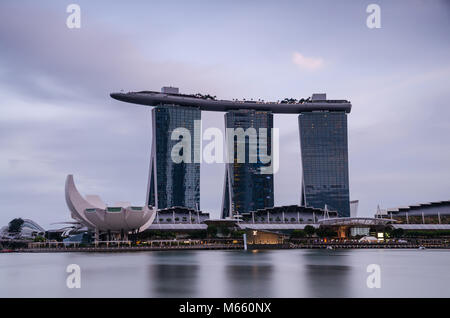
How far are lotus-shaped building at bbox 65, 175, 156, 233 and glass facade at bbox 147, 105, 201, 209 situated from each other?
2327 inches

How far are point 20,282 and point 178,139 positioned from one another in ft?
443

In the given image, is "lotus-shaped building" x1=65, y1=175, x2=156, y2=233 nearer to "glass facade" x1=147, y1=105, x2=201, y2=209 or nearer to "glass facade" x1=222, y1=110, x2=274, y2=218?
"glass facade" x1=147, y1=105, x2=201, y2=209

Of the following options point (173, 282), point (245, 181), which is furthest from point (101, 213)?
point (245, 181)

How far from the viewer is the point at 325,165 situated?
586 feet

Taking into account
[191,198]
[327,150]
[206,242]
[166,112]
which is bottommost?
[206,242]

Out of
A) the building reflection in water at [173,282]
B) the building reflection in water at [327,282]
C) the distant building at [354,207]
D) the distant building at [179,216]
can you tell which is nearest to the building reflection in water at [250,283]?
the building reflection in water at [173,282]

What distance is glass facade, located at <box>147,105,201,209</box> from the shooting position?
16950cm

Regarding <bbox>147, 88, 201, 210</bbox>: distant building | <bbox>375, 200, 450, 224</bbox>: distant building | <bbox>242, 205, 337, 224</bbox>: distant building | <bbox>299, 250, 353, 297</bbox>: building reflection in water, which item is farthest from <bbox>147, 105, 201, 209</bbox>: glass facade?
<bbox>299, 250, 353, 297</bbox>: building reflection in water

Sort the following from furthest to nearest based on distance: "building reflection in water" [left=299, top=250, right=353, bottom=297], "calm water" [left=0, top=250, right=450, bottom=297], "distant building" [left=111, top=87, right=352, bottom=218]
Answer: "distant building" [left=111, top=87, right=352, bottom=218] → "calm water" [left=0, top=250, right=450, bottom=297] → "building reflection in water" [left=299, top=250, right=353, bottom=297]

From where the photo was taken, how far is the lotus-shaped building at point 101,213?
101500 mm

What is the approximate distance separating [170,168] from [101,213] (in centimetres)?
6998

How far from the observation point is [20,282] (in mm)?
41438
